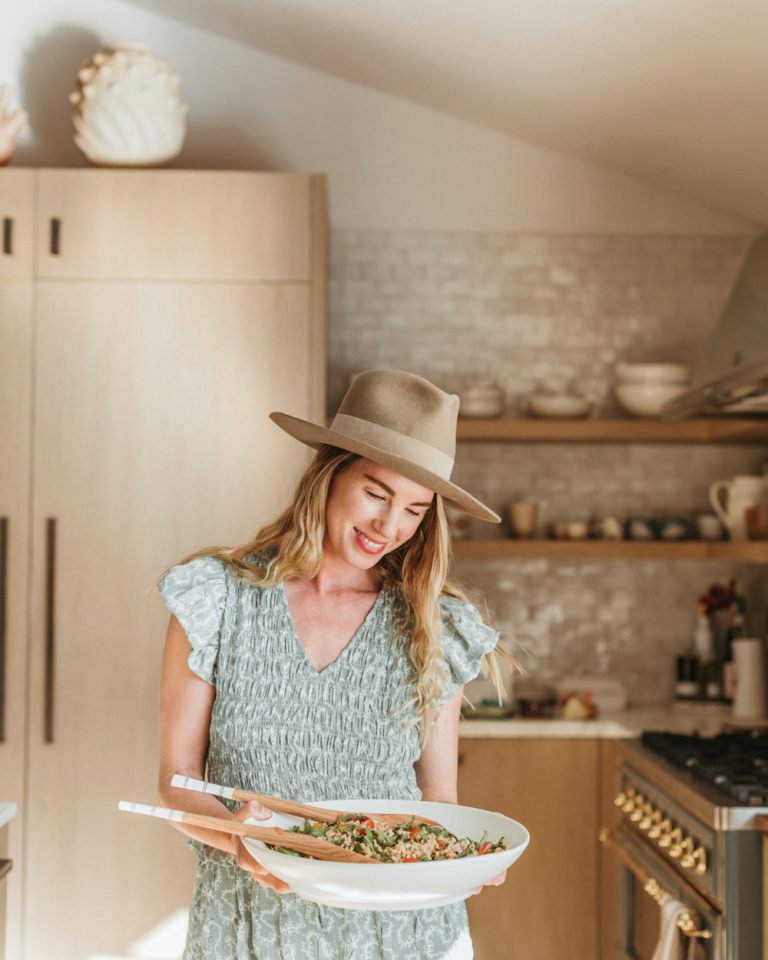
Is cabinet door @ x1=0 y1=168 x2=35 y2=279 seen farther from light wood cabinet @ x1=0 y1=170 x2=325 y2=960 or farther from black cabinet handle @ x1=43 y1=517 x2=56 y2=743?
black cabinet handle @ x1=43 y1=517 x2=56 y2=743

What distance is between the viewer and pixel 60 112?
402 centimetres

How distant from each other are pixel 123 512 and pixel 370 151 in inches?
64.9

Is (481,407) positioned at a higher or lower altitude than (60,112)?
lower

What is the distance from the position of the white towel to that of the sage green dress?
1.09 m

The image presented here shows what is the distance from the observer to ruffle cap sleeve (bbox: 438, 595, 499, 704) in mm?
1850

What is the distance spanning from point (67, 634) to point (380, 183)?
1.95 meters

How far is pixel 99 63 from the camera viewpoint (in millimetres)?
3576

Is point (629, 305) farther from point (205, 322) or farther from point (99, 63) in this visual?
point (99, 63)

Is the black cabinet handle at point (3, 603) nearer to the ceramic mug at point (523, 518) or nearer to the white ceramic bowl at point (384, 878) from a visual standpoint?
the ceramic mug at point (523, 518)

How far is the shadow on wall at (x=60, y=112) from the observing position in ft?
13.1

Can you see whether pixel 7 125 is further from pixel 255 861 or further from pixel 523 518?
pixel 255 861

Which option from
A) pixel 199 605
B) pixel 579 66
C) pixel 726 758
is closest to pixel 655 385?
pixel 579 66

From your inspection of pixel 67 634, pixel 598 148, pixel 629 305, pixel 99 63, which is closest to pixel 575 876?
pixel 67 634

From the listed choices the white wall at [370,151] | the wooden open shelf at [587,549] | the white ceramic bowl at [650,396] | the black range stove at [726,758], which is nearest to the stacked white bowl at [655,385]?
the white ceramic bowl at [650,396]
